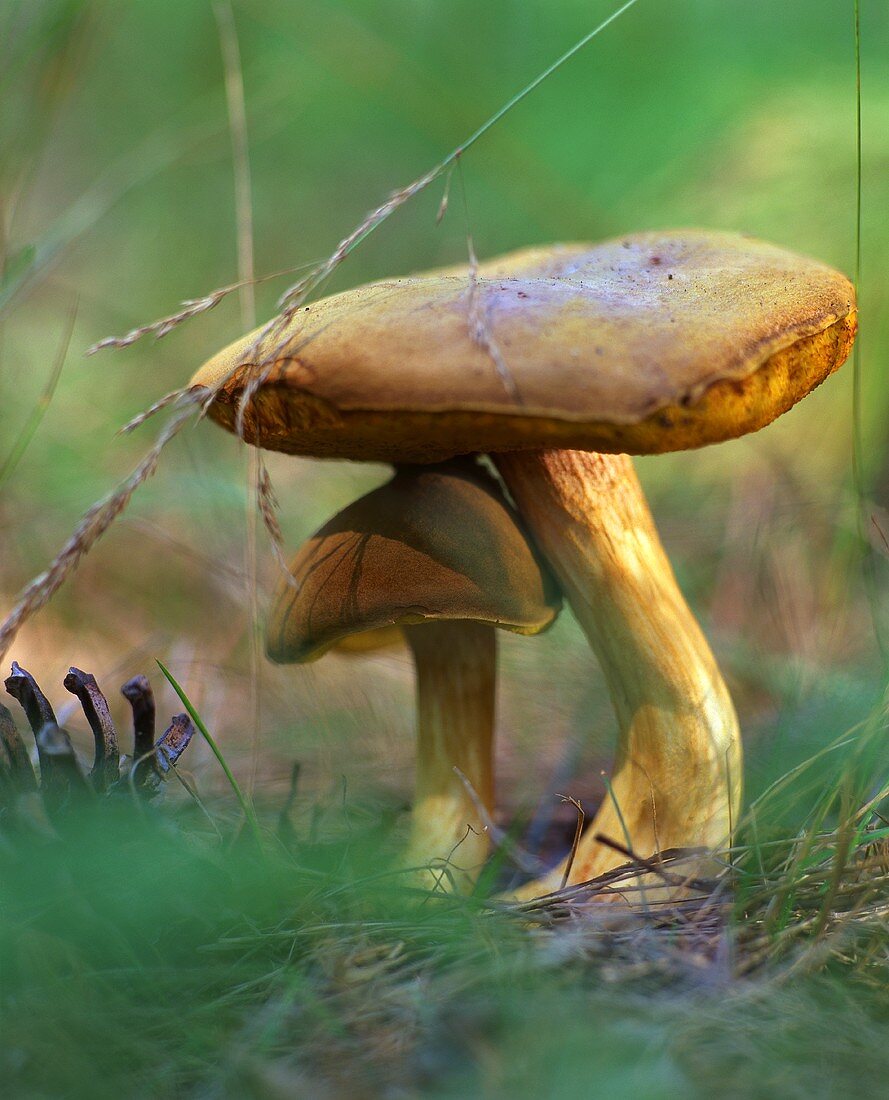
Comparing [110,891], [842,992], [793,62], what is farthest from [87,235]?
[842,992]

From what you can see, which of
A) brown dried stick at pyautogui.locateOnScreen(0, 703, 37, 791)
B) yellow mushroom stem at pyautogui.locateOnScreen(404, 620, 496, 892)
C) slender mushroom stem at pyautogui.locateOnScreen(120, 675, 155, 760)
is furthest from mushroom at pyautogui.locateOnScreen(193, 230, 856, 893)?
brown dried stick at pyautogui.locateOnScreen(0, 703, 37, 791)

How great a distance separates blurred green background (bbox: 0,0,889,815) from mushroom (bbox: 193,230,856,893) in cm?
27

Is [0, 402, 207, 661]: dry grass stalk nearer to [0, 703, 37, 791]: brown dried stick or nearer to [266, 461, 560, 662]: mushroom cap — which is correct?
[0, 703, 37, 791]: brown dried stick

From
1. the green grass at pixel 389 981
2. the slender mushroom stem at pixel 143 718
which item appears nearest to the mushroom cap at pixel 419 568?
the slender mushroom stem at pixel 143 718

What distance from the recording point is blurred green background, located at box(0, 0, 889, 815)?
2305 millimetres

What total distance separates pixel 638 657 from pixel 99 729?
2.97ft

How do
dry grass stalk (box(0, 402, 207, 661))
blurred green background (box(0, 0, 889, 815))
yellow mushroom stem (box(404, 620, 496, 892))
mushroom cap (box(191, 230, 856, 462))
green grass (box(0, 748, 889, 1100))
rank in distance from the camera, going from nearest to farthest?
green grass (box(0, 748, 889, 1100)) < mushroom cap (box(191, 230, 856, 462)) < dry grass stalk (box(0, 402, 207, 661)) < yellow mushroom stem (box(404, 620, 496, 892)) < blurred green background (box(0, 0, 889, 815))

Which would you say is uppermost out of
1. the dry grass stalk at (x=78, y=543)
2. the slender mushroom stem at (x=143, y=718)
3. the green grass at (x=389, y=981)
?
the dry grass stalk at (x=78, y=543)

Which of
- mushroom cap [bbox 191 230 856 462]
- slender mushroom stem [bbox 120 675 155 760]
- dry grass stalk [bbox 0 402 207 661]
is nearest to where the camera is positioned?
mushroom cap [bbox 191 230 856 462]

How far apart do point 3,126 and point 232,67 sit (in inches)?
22.9

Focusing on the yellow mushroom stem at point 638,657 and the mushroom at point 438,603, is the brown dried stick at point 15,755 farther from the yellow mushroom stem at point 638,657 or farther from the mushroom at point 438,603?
the yellow mushroom stem at point 638,657

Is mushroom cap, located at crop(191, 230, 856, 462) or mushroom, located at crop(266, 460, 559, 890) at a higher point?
mushroom cap, located at crop(191, 230, 856, 462)

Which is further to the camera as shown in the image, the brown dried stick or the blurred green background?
the blurred green background

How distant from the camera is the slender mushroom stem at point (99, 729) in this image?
1332 millimetres
